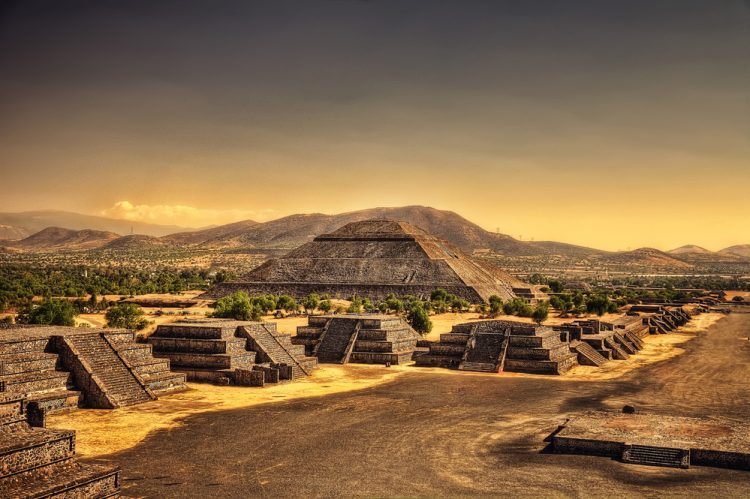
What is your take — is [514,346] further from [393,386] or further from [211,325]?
[211,325]

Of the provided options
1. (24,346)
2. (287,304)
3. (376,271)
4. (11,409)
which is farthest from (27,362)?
(376,271)

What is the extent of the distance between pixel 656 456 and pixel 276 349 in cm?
2572

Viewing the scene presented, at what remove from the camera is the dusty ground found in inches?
874

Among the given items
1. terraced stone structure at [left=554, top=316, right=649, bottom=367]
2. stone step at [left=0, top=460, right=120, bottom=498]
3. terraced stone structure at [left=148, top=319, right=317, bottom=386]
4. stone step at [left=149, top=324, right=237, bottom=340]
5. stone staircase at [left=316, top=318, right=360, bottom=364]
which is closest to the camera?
stone step at [left=0, top=460, right=120, bottom=498]

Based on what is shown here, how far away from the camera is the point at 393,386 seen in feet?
135

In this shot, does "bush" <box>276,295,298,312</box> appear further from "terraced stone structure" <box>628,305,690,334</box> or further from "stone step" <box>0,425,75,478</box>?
"stone step" <box>0,425,75,478</box>

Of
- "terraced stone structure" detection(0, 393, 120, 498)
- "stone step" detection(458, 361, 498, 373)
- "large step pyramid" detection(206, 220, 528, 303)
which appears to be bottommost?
"stone step" detection(458, 361, 498, 373)

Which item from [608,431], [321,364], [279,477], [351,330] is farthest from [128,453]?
[351,330]

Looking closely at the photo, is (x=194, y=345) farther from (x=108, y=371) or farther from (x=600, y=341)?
(x=600, y=341)

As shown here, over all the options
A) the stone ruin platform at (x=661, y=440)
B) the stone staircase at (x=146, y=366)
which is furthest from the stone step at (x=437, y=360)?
the stone ruin platform at (x=661, y=440)

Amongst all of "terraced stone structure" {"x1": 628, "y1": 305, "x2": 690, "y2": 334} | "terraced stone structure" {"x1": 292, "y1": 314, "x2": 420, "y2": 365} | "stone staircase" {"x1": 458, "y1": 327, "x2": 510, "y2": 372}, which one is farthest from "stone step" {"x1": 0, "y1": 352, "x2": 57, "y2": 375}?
"terraced stone structure" {"x1": 628, "y1": 305, "x2": 690, "y2": 334}

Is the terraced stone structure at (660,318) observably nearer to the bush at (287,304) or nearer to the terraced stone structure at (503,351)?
the terraced stone structure at (503,351)

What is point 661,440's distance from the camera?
85.6ft

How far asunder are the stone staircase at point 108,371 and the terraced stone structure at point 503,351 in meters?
20.7
